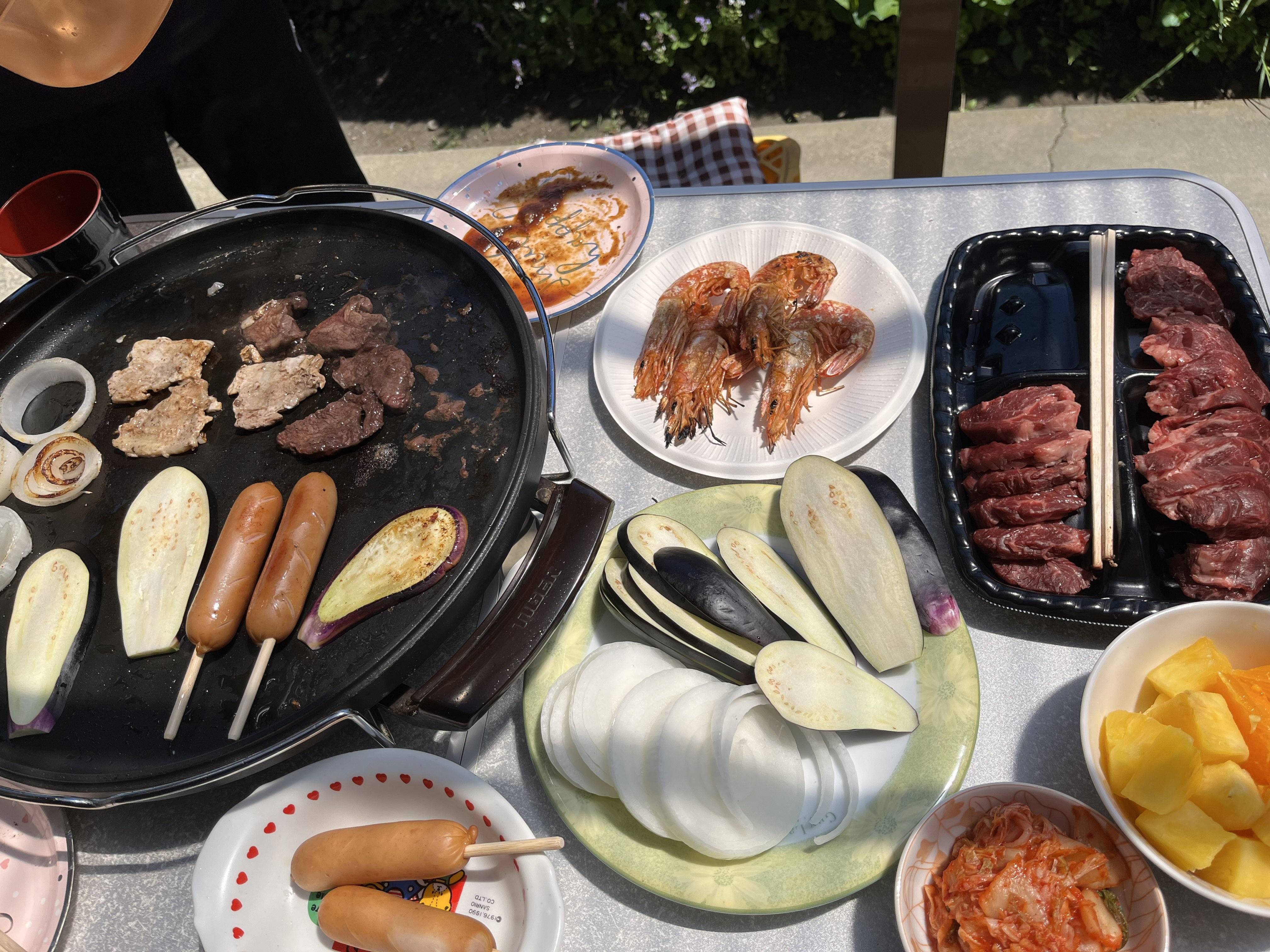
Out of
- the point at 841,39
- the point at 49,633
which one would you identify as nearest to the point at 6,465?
the point at 49,633

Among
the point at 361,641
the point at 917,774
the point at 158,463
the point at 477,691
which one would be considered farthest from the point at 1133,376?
the point at 158,463

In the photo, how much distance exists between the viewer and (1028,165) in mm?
5203

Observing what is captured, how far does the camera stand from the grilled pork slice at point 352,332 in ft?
7.41

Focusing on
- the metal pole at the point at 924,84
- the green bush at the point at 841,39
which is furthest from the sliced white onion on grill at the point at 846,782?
the green bush at the point at 841,39

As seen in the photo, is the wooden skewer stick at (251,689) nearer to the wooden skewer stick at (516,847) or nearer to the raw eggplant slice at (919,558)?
the wooden skewer stick at (516,847)

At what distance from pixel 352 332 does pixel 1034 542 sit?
1833mm

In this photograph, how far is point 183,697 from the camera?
5.57ft

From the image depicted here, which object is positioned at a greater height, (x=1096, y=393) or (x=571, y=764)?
(x=1096, y=393)

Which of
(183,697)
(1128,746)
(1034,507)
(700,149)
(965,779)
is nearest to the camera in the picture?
(1128,746)

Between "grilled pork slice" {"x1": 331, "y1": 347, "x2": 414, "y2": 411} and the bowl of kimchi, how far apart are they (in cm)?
156

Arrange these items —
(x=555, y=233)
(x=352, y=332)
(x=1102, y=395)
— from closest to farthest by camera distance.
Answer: (x=1102, y=395)
(x=352, y=332)
(x=555, y=233)

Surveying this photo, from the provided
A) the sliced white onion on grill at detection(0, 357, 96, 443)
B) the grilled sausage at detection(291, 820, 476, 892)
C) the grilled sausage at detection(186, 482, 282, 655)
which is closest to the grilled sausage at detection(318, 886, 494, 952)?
the grilled sausage at detection(291, 820, 476, 892)

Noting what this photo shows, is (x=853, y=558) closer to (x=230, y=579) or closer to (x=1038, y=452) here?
(x=1038, y=452)

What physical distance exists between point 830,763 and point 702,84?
5718 millimetres
